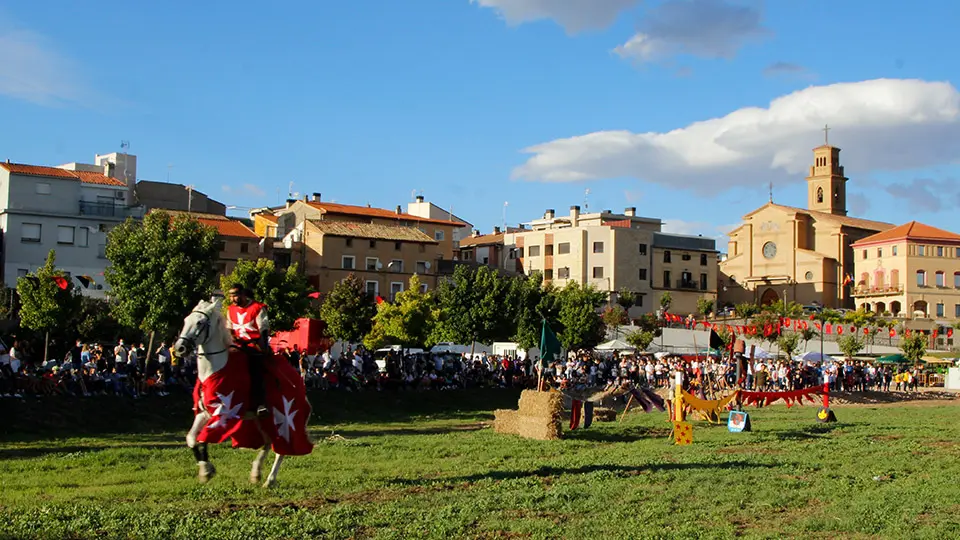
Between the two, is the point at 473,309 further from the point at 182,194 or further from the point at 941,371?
the point at 182,194

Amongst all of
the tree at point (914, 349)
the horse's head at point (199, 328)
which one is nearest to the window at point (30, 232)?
the tree at point (914, 349)

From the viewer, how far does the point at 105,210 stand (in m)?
78.4

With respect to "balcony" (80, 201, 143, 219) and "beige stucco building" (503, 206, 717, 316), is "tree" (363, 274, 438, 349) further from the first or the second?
"beige stucco building" (503, 206, 717, 316)

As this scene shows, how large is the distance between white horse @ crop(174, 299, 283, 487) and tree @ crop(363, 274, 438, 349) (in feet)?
155

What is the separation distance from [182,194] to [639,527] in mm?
91298

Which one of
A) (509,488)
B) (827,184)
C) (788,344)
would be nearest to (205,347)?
(509,488)

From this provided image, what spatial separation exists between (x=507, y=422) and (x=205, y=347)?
12159mm

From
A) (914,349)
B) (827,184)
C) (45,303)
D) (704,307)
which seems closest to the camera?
(45,303)

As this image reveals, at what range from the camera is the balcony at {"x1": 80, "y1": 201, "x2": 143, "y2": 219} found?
255 feet

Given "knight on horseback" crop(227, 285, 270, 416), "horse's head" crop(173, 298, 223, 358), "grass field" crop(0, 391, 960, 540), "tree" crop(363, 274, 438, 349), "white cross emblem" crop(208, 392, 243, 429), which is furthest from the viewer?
"tree" crop(363, 274, 438, 349)

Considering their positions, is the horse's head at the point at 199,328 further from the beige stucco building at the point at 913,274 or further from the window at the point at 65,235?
the beige stucco building at the point at 913,274

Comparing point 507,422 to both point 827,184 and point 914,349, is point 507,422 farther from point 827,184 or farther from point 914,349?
point 827,184

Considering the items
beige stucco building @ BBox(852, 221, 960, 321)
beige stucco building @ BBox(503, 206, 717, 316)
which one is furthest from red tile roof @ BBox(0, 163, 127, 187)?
beige stucco building @ BBox(852, 221, 960, 321)

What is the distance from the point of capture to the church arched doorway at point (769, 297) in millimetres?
135000
